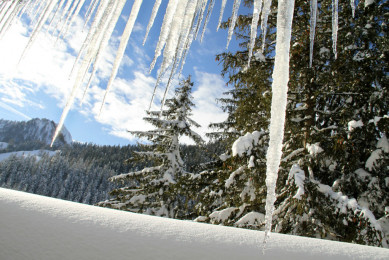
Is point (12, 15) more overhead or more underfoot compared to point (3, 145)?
more underfoot

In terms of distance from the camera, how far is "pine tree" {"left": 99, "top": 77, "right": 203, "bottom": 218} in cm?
1059

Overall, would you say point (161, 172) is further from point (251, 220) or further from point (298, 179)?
point (298, 179)

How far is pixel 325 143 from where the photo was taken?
4223 mm

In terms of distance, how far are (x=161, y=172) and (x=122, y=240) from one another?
10754 mm

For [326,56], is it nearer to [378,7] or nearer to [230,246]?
[378,7]

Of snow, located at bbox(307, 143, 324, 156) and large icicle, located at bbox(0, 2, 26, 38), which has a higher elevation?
snow, located at bbox(307, 143, 324, 156)

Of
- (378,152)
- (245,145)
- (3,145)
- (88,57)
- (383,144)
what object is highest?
(3,145)

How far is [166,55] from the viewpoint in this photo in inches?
39.1

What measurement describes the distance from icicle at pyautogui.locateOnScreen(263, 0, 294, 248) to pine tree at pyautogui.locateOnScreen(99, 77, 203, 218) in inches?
360

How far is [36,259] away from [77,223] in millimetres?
244

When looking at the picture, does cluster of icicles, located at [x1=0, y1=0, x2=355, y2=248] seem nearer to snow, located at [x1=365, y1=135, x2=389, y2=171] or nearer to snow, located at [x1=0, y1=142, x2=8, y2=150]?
snow, located at [x1=365, y1=135, x2=389, y2=171]

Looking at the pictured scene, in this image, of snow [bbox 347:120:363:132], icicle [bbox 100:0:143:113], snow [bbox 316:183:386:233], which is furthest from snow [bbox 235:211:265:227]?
icicle [bbox 100:0:143:113]

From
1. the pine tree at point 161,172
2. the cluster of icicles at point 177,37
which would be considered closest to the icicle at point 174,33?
the cluster of icicles at point 177,37

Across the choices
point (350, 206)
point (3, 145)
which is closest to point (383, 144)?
point (350, 206)
